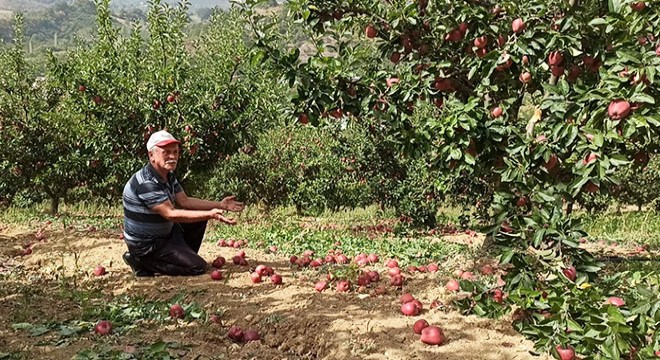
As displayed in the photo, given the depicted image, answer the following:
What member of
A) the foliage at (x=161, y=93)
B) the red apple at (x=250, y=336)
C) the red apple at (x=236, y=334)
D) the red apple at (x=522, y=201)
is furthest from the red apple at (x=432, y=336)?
the foliage at (x=161, y=93)

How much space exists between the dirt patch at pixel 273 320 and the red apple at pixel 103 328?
7 cm

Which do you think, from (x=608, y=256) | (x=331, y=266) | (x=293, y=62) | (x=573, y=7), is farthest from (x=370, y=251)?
(x=573, y=7)

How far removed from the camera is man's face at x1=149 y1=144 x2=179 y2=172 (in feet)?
15.3

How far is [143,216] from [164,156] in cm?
58

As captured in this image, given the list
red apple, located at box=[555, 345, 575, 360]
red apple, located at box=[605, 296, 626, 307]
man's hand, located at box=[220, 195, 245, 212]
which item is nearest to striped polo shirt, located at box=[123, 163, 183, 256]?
man's hand, located at box=[220, 195, 245, 212]

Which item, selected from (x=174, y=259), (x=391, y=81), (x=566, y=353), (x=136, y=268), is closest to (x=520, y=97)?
(x=391, y=81)

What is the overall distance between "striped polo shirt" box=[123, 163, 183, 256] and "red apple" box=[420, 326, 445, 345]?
8.36ft

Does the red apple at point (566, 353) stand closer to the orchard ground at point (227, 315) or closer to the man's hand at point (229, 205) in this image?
the orchard ground at point (227, 315)

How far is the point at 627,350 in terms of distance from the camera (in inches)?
91.0

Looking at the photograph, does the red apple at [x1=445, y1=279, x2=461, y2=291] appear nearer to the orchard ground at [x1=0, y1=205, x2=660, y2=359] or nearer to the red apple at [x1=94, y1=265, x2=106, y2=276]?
the orchard ground at [x1=0, y1=205, x2=660, y2=359]

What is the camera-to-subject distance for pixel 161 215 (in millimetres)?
4668

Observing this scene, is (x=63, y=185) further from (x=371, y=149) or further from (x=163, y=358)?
(x=163, y=358)

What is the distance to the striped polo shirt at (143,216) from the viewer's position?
4.68m

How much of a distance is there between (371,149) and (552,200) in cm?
863
